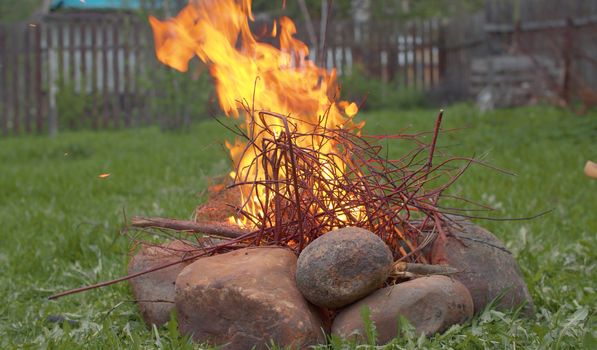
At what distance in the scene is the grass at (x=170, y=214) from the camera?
3699 millimetres

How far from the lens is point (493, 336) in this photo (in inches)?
135

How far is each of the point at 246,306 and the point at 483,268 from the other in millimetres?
1116

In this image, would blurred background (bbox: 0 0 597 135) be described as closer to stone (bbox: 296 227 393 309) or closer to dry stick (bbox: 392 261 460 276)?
dry stick (bbox: 392 261 460 276)

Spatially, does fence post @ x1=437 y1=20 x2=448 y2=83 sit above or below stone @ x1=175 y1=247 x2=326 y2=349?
above

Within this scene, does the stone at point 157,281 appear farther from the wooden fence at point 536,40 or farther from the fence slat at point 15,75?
the fence slat at point 15,75

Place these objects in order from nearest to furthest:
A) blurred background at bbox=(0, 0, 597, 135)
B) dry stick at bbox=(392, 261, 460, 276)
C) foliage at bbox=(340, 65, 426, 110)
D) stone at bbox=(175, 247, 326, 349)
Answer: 1. stone at bbox=(175, 247, 326, 349)
2. dry stick at bbox=(392, 261, 460, 276)
3. blurred background at bbox=(0, 0, 597, 135)
4. foliage at bbox=(340, 65, 426, 110)

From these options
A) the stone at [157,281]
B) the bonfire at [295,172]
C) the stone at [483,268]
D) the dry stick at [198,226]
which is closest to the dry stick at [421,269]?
the bonfire at [295,172]

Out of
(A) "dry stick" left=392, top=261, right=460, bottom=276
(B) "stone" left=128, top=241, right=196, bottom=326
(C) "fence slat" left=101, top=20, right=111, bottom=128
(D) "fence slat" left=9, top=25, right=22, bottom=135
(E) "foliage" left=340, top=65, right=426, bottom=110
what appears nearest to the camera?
(A) "dry stick" left=392, top=261, right=460, bottom=276

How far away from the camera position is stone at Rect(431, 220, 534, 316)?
3.79 metres

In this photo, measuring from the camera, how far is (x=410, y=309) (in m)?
3.38

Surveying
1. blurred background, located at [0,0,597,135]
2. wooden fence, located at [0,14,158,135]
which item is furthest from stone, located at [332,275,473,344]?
wooden fence, located at [0,14,158,135]

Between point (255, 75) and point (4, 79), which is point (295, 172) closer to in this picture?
point (255, 75)

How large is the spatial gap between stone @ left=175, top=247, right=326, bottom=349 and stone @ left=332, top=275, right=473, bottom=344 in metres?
0.14

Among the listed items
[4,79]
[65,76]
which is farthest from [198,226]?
[65,76]
